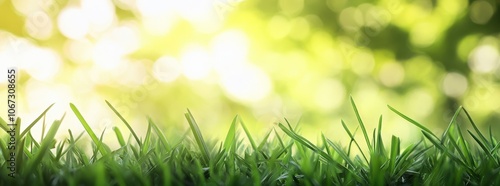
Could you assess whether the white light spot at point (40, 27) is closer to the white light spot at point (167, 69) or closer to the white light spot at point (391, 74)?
the white light spot at point (167, 69)

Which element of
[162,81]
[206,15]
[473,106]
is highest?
[206,15]

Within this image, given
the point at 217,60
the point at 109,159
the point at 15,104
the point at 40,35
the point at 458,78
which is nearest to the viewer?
the point at 109,159

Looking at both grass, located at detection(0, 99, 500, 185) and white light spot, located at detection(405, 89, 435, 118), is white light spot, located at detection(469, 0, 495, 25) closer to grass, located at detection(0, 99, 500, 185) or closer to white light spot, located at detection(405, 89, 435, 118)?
white light spot, located at detection(405, 89, 435, 118)

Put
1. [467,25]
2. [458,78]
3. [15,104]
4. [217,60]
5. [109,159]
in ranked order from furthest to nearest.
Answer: [217,60] < [458,78] < [467,25] < [15,104] < [109,159]

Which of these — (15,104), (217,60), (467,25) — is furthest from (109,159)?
(217,60)

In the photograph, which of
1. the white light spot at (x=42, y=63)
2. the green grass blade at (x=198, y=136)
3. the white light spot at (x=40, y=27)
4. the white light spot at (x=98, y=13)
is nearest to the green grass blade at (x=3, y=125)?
the green grass blade at (x=198, y=136)

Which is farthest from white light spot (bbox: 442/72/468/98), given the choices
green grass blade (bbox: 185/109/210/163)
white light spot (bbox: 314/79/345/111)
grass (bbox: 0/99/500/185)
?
green grass blade (bbox: 185/109/210/163)

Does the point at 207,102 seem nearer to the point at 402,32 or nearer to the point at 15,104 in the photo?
the point at 402,32

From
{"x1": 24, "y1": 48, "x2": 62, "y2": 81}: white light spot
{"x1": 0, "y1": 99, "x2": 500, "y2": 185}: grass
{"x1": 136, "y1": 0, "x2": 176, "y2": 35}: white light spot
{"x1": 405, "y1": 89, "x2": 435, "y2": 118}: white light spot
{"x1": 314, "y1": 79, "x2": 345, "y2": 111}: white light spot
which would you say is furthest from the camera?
{"x1": 24, "y1": 48, "x2": 62, "y2": 81}: white light spot
